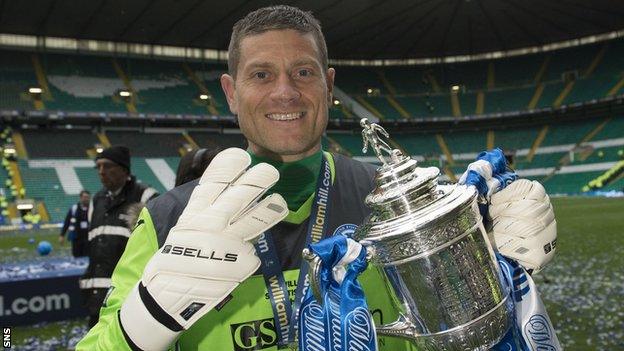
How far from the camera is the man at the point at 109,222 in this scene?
485 centimetres

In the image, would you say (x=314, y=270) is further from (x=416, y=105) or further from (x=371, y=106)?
(x=416, y=105)

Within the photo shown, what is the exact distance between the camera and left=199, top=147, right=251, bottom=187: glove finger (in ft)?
4.39

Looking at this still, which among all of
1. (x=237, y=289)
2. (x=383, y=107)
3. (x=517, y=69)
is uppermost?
(x=517, y=69)

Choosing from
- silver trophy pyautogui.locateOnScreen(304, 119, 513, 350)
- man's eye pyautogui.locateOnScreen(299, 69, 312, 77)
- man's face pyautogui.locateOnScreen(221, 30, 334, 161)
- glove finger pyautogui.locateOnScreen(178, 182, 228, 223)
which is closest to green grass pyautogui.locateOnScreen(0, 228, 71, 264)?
man's face pyautogui.locateOnScreen(221, 30, 334, 161)

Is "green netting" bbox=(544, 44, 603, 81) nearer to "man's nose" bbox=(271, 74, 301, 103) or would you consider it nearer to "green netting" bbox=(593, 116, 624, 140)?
"green netting" bbox=(593, 116, 624, 140)

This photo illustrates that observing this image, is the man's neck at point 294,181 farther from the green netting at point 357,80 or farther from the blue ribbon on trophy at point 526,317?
the green netting at point 357,80

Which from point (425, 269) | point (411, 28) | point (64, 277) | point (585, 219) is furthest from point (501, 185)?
point (411, 28)

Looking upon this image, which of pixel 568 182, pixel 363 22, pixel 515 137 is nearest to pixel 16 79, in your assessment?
pixel 363 22

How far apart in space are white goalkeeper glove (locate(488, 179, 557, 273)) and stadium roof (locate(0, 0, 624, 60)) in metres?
26.4

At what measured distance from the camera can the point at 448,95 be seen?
43.5 m

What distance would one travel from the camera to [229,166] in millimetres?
1343

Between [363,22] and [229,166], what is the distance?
32.3m

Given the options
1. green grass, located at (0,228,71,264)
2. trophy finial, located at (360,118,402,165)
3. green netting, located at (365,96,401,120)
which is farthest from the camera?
green netting, located at (365,96,401,120)

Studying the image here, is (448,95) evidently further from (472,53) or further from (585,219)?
(585,219)
